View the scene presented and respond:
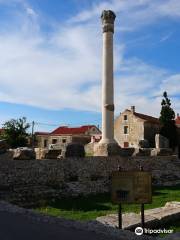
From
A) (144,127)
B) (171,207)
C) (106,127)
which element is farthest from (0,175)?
(144,127)

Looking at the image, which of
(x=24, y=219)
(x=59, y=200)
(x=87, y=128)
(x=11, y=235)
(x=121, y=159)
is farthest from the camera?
(x=87, y=128)

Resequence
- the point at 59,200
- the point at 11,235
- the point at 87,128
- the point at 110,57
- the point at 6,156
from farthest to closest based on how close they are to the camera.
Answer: the point at 87,128 < the point at 110,57 < the point at 6,156 < the point at 59,200 < the point at 11,235

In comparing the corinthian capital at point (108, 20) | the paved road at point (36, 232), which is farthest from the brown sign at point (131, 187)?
the corinthian capital at point (108, 20)

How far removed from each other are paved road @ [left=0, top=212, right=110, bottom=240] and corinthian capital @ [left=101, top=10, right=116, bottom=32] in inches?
965

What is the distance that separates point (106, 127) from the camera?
33062 millimetres

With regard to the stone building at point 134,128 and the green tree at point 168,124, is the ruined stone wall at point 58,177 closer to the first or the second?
the green tree at point 168,124

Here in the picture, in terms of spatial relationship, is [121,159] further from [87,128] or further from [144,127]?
[87,128]

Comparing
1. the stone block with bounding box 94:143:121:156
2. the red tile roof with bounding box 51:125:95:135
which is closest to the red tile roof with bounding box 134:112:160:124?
the red tile roof with bounding box 51:125:95:135

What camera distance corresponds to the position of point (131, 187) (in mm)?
11008

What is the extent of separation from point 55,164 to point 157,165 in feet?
29.0

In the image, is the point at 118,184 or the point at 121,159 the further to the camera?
the point at 121,159

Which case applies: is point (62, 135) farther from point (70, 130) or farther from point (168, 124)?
point (168, 124)

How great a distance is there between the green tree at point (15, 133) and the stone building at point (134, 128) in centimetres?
1572

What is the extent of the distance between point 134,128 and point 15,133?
18421 mm
